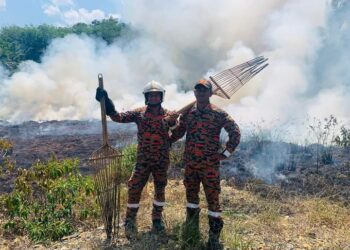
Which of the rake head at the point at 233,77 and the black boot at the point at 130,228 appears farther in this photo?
the rake head at the point at 233,77

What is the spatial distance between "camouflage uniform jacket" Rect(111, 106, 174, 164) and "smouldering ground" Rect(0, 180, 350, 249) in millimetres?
857

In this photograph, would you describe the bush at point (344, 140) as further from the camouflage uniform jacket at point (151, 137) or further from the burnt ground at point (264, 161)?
the camouflage uniform jacket at point (151, 137)

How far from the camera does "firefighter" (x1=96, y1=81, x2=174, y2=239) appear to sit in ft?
15.9

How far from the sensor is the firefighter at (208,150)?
14.7 feet

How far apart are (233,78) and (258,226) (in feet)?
6.03

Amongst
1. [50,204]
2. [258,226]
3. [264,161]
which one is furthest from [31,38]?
[258,226]

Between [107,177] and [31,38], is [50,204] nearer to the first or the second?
[107,177]

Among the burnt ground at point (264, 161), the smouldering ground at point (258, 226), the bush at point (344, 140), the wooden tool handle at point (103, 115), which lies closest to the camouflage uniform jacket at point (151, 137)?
the wooden tool handle at point (103, 115)

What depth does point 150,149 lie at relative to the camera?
15.8ft

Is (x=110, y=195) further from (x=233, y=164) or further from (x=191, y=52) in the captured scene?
(x=191, y=52)

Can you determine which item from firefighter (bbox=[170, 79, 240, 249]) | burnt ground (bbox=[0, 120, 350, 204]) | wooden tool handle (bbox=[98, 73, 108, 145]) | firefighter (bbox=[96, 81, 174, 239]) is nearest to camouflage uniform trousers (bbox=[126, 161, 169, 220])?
firefighter (bbox=[96, 81, 174, 239])

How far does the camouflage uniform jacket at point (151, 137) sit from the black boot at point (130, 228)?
701mm

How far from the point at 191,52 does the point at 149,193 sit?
674 inches

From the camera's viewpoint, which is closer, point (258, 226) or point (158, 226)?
point (158, 226)
